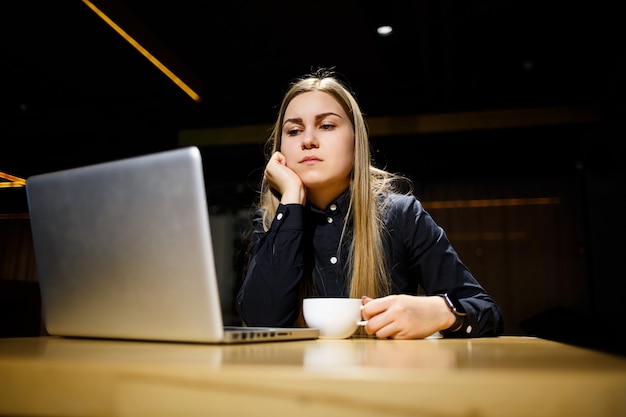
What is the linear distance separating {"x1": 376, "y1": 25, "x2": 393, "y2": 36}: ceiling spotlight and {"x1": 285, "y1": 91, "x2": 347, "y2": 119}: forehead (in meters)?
2.02

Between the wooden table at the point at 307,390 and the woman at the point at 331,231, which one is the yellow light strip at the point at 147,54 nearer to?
the woman at the point at 331,231

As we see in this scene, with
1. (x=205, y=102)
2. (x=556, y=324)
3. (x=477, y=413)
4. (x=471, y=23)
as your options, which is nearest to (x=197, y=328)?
(x=477, y=413)

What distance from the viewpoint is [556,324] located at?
4840 millimetres

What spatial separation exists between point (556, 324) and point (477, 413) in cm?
511

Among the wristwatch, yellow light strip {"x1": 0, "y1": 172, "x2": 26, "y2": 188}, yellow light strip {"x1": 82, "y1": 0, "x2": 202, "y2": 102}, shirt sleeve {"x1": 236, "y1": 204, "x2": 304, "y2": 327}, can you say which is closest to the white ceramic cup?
the wristwatch

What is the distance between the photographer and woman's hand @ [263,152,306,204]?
134 centimetres

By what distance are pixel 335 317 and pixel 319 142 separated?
685 millimetres

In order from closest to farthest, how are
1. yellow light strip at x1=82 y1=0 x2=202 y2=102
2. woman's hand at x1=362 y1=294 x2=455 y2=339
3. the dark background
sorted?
woman's hand at x1=362 y1=294 x2=455 y2=339 → yellow light strip at x1=82 y1=0 x2=202 y2=102 → the dark background

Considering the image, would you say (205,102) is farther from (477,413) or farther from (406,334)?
(477,413)

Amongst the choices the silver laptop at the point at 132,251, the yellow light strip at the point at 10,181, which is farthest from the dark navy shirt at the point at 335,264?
the yellow light strip at the point at 10,181

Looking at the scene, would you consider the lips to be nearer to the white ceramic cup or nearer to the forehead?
the forehead

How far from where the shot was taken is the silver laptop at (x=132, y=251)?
0.59 m

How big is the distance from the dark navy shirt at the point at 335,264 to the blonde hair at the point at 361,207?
37mm

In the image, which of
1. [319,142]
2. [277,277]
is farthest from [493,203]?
[277,277]
